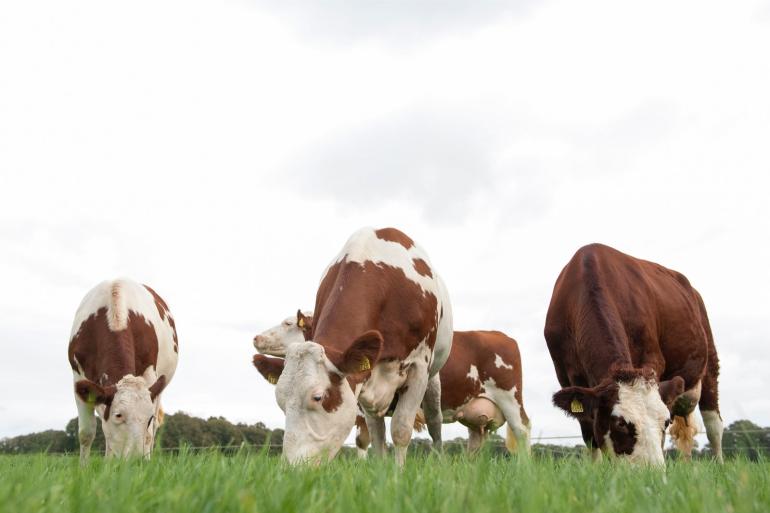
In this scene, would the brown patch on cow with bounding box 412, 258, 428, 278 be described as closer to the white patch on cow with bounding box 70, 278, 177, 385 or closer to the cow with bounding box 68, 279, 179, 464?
the cow with bounding box 68, 279, 179, 464

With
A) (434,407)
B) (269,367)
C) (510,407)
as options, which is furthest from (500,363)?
(269,367)

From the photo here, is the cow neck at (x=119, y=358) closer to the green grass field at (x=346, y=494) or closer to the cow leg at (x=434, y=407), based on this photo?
the cow leg at (x=434, y=407)

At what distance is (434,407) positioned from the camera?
10.5 m

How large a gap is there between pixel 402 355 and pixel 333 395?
5.32 ft

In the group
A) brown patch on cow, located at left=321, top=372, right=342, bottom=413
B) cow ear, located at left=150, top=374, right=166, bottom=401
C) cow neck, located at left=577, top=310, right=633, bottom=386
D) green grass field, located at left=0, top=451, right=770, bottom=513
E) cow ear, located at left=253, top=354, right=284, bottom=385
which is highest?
cow neck, located at left=577, top=310, right=633, bottom=386

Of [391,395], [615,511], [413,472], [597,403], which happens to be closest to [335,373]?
[391,395]

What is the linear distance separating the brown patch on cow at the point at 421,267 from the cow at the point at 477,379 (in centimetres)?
671

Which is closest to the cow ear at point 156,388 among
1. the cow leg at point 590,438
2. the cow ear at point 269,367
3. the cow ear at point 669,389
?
the cow ear at point 269,367

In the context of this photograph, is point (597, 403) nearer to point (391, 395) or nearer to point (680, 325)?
point (391, 395)

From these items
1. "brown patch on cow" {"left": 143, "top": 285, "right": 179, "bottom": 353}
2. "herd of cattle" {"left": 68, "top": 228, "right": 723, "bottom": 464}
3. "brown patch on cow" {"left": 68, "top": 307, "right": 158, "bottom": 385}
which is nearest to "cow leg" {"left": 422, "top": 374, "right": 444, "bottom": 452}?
"herd of cattle" {"left": 68, "top": 228, "right": 723, "bottom": 464}

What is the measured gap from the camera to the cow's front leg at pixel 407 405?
27.6 feet

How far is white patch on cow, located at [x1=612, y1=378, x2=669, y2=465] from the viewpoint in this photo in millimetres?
7020

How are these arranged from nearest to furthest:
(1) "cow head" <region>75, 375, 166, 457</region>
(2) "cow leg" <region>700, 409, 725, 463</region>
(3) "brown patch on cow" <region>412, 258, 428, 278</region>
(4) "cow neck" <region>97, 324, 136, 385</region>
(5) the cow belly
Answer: (3) "brown patch on cow" <region>412, 258, 428, 278</region> < (1) "cow head" <region>75, 375, 166, 457</region> < (4) "cow neck" <region>97, 324, 136, 385</region> < (2) "cow leg" <region>700, 409, 725, 463</region> < (5) the cow belly

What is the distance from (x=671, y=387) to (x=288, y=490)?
628 cm
